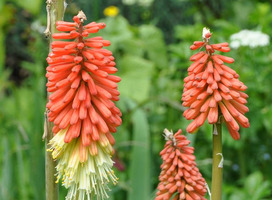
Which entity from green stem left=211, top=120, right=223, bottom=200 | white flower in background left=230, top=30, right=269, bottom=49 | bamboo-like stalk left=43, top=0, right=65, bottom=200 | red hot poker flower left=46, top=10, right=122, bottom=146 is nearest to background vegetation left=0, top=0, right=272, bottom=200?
white flower in background left=230, top=30, right=269, bottom=49

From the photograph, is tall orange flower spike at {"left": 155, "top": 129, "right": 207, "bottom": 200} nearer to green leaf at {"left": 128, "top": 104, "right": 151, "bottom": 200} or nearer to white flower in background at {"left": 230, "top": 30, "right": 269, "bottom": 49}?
green leaf at {"left": 128, "top": 104, "right": 151, "bottom": 200}

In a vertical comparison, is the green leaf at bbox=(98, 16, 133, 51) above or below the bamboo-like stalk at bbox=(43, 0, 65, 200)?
above

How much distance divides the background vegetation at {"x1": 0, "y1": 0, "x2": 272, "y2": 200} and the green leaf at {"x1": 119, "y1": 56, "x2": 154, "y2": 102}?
13 millimetres

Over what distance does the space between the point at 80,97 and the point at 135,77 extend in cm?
440

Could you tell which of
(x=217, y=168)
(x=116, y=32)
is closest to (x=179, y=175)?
(x=217, y=168)

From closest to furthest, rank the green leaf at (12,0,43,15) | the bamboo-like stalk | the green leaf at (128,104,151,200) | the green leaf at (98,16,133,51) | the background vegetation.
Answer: the bamboo-like stalk → the green leaf at (128,104,151,200) → the background vegetation → the green leaf at (98,16,133,51) → the green leaf at (12,0,43,15)

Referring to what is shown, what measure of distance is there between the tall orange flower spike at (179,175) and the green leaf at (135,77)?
404 centimetres

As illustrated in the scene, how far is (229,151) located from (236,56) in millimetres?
1158

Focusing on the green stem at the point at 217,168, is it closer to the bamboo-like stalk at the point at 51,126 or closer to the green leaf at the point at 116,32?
the bamboo-like stalk at the point at 51,126

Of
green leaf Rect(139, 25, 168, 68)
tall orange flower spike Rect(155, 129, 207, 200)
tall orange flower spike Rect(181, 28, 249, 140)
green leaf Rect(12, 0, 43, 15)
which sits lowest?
tall orange flower spike Rect(155, 129, 207, 200)

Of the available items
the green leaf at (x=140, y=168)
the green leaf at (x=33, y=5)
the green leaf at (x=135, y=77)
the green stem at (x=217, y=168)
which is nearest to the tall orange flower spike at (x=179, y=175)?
the green stem at (x=217, y=168)

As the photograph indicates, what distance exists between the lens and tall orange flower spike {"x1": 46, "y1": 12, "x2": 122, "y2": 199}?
5.80ft

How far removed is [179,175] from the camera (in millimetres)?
1782

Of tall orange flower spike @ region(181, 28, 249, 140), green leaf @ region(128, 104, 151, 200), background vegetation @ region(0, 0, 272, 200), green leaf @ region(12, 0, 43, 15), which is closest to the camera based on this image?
tall orange flower spike @ region(181, 28, 249, 140)
